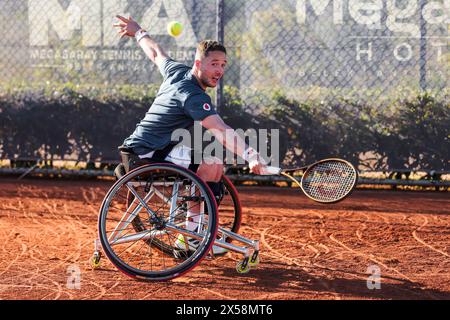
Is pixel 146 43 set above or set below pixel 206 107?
above

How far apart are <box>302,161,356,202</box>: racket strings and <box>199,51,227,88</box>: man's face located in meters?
0.86

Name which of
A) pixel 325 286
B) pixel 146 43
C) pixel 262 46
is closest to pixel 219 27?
pixel 262 46

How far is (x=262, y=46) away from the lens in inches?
323

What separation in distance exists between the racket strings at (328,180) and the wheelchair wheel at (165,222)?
2.27ft

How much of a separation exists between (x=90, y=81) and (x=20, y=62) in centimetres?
92

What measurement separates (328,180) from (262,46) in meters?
3.74

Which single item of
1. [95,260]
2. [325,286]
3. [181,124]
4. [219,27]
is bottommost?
[325,286]

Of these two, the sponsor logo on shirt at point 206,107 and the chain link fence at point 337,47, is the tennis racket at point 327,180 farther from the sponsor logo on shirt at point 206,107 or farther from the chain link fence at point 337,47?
the chain link fence at point 337,47

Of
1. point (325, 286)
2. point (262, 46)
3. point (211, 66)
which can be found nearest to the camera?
point (325, 286)

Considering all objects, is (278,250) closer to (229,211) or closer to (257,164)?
(257,164)

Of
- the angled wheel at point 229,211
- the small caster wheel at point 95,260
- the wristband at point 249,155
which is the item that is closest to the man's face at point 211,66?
the wristband at point 249,155

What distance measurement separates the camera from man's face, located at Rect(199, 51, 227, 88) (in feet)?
15.4

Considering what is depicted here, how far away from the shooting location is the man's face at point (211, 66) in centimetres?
468
